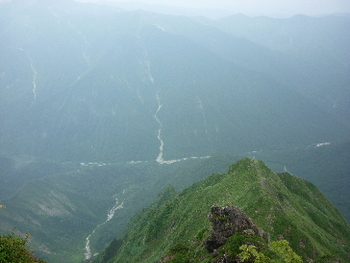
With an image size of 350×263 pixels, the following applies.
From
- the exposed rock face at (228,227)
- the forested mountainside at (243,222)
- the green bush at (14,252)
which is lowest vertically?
the forested mountainside at (243,222)

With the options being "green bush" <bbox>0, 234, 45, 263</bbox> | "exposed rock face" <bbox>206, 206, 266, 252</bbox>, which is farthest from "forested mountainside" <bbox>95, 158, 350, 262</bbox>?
"green bush" <bbox>0, 234, 45, 263</bbox>

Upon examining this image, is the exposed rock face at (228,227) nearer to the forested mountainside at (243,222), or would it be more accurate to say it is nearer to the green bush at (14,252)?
the forested mountainside at (243,222)

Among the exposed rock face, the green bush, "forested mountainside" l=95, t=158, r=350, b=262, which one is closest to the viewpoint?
the green bush

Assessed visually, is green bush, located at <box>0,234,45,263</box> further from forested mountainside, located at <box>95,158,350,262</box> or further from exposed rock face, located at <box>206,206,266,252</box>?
exposed rock face, located at <box>206,206,266,252</box>

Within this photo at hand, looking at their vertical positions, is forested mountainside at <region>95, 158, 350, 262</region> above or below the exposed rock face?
below

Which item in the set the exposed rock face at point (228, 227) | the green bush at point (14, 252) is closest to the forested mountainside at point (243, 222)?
the exposed rock face at point (228, 227)

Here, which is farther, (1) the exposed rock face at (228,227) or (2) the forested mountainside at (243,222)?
(2) the forested mountainside at (243,222)

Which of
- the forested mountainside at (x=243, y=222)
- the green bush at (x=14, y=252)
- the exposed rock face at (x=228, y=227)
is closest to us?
the green bush at (x=14, y=252)

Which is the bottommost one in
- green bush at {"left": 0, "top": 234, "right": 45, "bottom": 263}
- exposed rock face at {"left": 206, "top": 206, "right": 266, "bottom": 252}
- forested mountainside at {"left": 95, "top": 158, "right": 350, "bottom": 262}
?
forested mountainside at {"left": 95, "top": 158, "right": 350, "bottom": 262}
